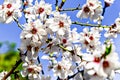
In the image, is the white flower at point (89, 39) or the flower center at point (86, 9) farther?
the flower center at point (86, 9)

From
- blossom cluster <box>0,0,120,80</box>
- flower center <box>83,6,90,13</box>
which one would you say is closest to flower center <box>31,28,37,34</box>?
blossom cluster <box>0,0,120,80</box>

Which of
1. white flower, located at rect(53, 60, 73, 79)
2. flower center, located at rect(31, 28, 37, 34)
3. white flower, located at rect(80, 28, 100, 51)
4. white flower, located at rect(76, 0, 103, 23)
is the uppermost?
white flower, located at rect(76, 0, 103, 23)

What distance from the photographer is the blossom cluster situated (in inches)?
213

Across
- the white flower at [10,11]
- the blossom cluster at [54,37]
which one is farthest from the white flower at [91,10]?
the white flower at [10,11]

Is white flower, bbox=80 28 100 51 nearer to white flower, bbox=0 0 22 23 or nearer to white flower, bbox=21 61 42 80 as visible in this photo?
white flower, bbox=21 61 42 80

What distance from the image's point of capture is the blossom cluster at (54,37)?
17.8ft

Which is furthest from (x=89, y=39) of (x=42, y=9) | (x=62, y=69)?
(x=42, y=9)

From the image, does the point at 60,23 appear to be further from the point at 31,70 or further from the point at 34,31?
the point at 31,70

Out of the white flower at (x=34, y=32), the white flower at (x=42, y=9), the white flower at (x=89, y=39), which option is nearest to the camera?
the white flower at (x=34, y=32)

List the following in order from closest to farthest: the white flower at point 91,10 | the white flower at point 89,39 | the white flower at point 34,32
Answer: the white flower at point 34,32, the white flower at point 89,39, the white flower at point 91,10

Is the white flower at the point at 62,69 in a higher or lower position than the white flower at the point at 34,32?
lower

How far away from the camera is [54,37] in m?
5.55

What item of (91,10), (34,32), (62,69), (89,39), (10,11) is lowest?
(62,69)

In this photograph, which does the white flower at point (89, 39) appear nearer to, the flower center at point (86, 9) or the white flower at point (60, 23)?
the flower center at point (86, 9)
